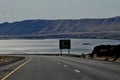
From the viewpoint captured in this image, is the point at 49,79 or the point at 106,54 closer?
the point at 49,79

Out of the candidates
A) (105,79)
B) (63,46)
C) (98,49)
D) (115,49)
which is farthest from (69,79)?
(63,46)

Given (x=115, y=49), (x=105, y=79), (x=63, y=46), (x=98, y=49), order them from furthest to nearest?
(x=63, y=46) → (x=98, y=49) → (x=115, y=49) → (x=105, y=79)

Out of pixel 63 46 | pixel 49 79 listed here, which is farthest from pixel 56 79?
pixel 63 46

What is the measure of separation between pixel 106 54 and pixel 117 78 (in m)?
48.7

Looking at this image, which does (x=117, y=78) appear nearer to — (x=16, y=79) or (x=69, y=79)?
(x=69, y=79)

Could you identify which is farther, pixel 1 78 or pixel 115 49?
pixel 115 49

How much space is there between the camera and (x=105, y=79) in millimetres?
17609

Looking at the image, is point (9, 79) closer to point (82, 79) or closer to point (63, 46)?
point (82, 79)

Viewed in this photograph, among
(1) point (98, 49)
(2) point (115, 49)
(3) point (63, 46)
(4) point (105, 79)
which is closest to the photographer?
(4) point (105, 79)

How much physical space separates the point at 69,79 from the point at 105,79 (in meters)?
1.72

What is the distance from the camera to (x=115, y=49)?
65812 millimetres

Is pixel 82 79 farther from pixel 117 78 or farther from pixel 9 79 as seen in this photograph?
pixel 9 79

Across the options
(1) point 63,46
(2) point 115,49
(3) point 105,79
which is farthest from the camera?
(1) point 63,46

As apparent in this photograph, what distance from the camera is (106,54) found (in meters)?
66.4
